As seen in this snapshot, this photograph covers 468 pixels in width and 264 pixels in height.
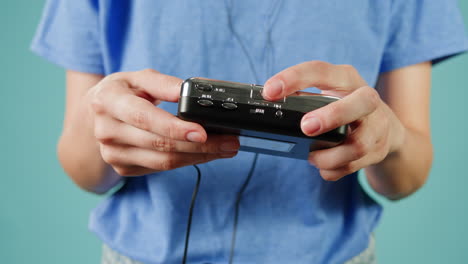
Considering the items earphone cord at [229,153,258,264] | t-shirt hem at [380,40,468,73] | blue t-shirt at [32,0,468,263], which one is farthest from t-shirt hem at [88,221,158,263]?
t-shirt hem at [380,40,468,73]

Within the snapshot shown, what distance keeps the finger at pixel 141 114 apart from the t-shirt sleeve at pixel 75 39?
0.60 ft

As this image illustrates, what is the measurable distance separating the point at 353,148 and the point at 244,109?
0.12 metres

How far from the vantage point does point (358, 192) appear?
0.57m

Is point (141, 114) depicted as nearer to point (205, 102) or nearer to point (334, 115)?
point (205, 102)

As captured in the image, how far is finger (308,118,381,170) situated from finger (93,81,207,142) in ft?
0.44

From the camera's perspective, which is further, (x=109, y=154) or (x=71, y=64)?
(x=71, y=64)

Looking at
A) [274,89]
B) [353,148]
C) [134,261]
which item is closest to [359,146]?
[353,148]

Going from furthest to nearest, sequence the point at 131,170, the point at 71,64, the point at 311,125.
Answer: the point at 71,64
the point at 131,170
the point at 311,125

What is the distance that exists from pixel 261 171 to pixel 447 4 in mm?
364

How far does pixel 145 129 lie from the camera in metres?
0.37

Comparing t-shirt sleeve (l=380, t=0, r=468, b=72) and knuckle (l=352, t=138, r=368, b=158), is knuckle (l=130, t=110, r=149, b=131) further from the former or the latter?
t-shirt sleeve (l=380, t=0, r=468, b=72)

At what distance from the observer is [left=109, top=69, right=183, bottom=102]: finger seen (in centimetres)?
38

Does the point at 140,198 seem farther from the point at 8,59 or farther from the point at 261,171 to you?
the point at 8,59

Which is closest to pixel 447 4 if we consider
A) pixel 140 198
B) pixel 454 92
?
pixel 140 198
